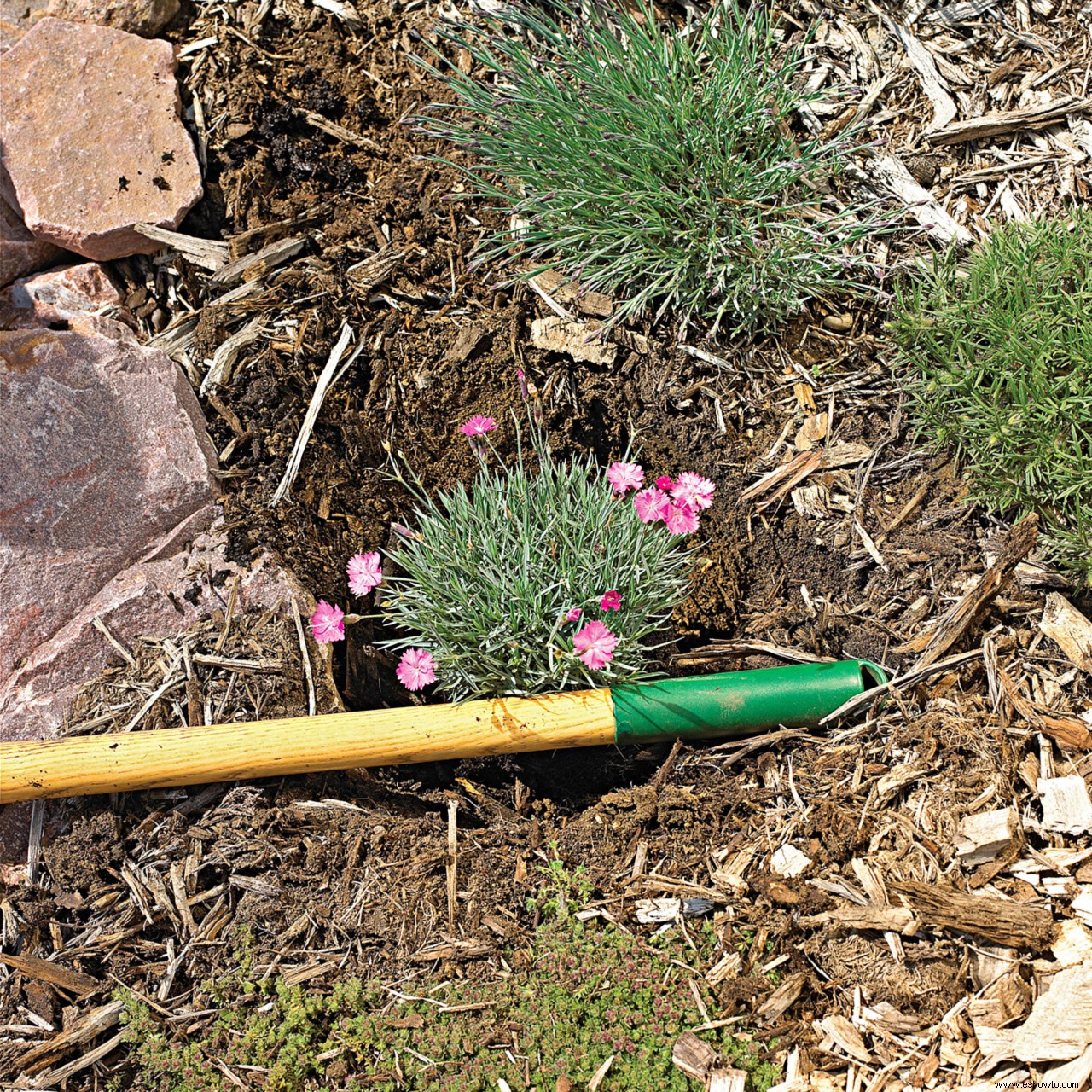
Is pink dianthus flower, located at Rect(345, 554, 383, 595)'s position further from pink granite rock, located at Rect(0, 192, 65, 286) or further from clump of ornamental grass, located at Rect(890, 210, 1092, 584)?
clump of ornamental grass, located at Rect(890, 210, 1092, 584)

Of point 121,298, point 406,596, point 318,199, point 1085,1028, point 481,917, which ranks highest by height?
point 318,199

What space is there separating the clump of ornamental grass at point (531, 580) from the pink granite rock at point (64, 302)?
125 centimetres

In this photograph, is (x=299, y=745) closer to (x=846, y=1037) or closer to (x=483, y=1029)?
(x=483, y=1029)

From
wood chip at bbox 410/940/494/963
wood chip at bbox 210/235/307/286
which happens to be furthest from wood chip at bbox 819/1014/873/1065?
wood chip at bbox 210/235/307/286

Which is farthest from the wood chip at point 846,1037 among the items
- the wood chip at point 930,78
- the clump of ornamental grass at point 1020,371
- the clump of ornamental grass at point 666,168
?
the wood chip at point 930,78

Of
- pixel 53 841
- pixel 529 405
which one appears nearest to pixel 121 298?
pixel 529 405

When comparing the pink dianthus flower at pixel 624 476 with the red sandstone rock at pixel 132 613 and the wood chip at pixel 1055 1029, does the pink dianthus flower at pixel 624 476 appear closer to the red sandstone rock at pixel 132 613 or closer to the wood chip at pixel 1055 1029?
the red sandstone rock at pixel 132 613

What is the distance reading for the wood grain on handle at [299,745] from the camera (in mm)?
2432

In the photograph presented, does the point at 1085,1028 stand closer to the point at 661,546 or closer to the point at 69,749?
the point at 661,546

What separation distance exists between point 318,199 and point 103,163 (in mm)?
719

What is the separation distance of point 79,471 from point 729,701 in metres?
2.09

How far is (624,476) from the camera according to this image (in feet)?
8.98

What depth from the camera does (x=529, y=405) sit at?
300 cm

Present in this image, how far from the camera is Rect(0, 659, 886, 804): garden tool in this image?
2.44 m
